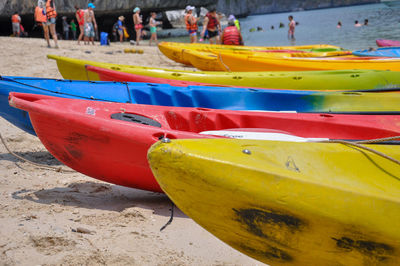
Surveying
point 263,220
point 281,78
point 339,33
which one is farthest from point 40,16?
point 339,33

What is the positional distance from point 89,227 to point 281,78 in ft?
13.5

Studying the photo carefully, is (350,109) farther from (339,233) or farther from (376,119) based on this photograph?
(339,233)

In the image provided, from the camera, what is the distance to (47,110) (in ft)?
9.73

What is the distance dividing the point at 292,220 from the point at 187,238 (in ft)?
2.82

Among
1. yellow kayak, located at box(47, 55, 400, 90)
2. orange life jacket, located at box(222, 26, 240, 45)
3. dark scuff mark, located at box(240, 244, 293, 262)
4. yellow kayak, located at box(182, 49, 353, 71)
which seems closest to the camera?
dark scuff mark, located at box(240, 244, 293, 262)

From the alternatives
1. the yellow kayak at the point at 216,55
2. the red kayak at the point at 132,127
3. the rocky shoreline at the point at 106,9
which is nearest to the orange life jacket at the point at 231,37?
the yellow kayak at the point at 216,55

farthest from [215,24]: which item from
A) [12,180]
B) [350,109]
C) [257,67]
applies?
[12,180]

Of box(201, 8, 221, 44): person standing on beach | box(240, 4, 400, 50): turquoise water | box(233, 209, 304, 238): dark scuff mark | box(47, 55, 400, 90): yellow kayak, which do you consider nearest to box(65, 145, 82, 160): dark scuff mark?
box(233, 209, 304, 238): dark scuff mark

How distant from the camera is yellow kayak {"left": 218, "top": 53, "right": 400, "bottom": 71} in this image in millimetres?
7363

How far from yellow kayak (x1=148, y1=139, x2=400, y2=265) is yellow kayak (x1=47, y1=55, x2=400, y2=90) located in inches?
152

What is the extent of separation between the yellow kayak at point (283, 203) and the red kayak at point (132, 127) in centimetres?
83

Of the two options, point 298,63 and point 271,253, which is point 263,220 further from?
point 298,63

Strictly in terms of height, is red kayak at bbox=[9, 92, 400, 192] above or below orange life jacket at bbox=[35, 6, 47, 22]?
below

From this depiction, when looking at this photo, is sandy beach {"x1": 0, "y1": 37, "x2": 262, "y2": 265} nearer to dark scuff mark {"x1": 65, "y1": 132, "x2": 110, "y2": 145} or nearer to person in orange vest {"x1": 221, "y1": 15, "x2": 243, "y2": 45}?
dark scuff mark {"x1": 65, "y1": 132, "x2": 110, "y2": 145}
